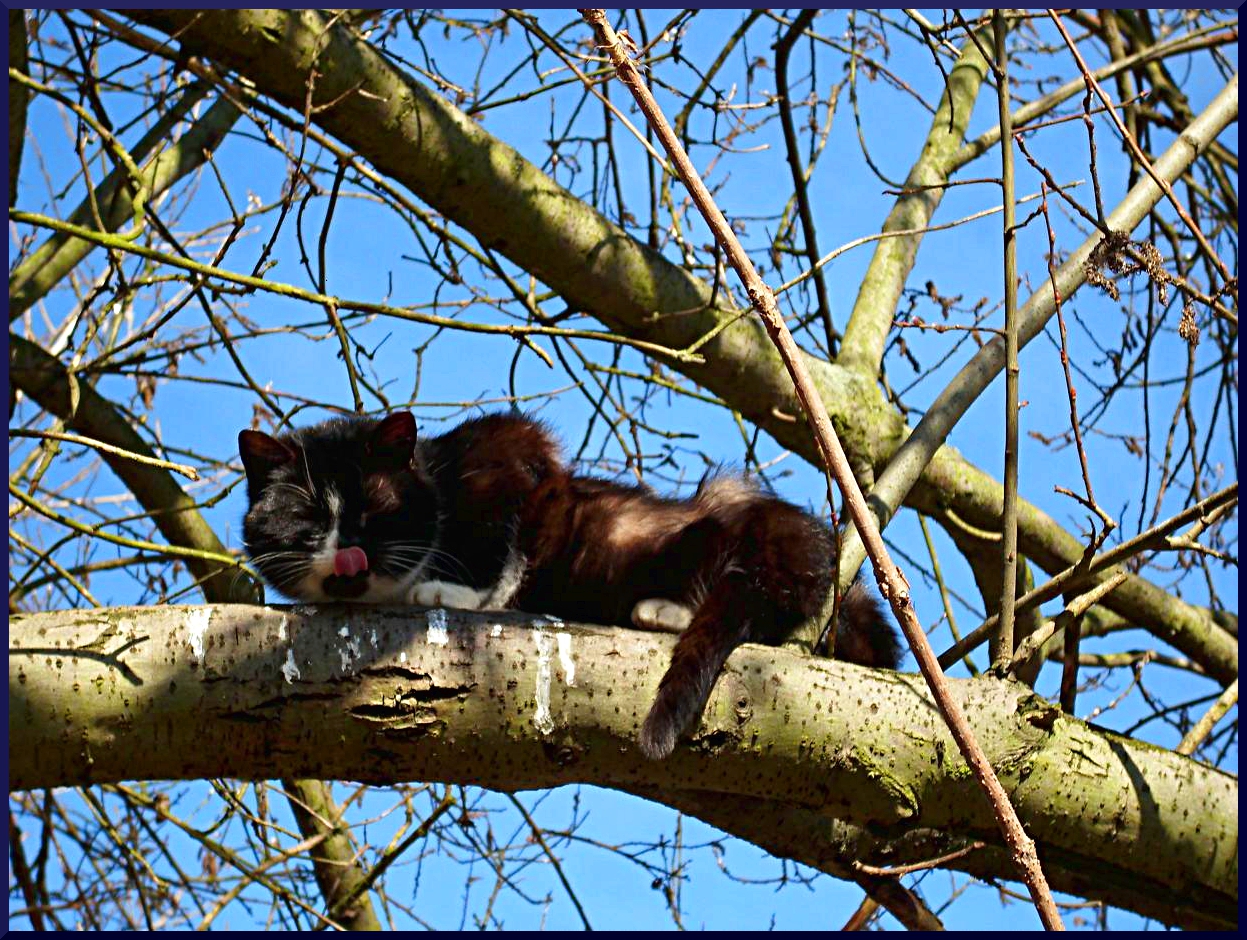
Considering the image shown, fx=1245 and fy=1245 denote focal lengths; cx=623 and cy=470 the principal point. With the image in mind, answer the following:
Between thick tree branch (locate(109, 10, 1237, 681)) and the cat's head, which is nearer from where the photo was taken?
the cat's head

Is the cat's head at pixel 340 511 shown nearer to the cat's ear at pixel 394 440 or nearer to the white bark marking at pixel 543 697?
the cat's ear at pixel 394 440

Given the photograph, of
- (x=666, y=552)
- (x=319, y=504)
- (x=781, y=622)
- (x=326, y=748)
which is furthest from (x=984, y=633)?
A: (x=319, y=504)

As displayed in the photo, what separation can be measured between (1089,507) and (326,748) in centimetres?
129

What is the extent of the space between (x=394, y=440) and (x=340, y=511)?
8.3 inches

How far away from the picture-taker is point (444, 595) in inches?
107

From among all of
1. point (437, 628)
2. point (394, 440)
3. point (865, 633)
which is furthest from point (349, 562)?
point (865, 633)

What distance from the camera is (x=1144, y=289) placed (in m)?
3.99

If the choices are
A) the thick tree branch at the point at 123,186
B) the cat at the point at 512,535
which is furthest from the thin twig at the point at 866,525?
the thick tree branch at the point at 123,186

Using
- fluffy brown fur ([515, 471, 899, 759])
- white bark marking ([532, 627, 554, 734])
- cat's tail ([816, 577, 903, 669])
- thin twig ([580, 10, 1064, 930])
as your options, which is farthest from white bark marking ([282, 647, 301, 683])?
cat's tail ([816, 577, 903, 669])

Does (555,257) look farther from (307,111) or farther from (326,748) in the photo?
(326,748)

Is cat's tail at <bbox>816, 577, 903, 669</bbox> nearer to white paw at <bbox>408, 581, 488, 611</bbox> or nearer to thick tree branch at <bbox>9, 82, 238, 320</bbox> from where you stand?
white paw at <bbox>408, 581, 488, 611</bbox>

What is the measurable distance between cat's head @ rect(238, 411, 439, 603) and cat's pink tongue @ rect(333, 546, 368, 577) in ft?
0.04

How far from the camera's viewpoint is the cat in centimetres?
269

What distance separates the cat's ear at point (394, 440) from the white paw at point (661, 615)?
652mm
